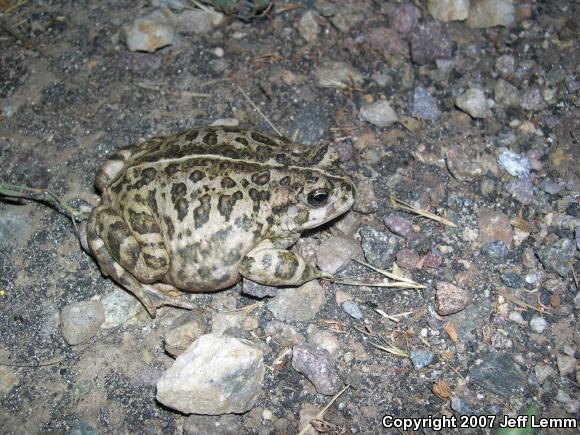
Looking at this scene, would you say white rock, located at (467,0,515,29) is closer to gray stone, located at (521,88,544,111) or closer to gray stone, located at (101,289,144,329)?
gray stone, located at (521,88,544,111)

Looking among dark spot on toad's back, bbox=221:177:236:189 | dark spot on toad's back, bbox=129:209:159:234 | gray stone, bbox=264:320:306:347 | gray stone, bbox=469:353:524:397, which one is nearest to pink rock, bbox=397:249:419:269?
gray stone, bbox=469:353:524:397

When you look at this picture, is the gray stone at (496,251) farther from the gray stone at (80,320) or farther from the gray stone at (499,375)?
the gray stone at (80,320)

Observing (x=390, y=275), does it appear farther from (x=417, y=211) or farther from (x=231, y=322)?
(x=231, y=322)

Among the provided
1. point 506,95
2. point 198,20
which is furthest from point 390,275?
point 198,20

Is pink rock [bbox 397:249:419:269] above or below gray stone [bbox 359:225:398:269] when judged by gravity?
below

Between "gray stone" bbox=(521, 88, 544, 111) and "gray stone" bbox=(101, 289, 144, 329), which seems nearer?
"gray stone" bbox=(101, 289, 144, 329)

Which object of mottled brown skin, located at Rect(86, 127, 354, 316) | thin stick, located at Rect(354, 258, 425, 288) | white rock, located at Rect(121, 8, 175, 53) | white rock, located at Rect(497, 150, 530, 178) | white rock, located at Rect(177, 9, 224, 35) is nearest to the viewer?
mottled brown skin, located at Rect(86, 127, 354, 316)

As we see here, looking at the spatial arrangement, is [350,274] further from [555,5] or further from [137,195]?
[555,5]
